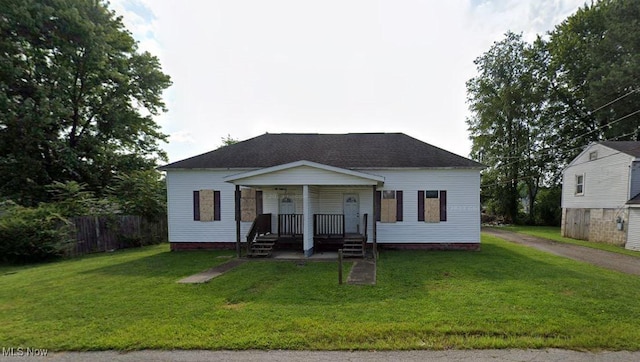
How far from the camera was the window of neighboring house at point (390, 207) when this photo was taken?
1214cm

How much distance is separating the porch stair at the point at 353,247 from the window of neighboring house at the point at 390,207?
→ 1.89 meters

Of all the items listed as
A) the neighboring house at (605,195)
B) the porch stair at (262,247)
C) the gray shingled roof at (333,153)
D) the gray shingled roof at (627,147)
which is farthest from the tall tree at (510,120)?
the porch stair at (262,247)

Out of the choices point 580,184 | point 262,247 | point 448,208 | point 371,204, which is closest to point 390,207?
point 371,204

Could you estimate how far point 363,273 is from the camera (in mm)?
8023

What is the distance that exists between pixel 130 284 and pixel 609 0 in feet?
126

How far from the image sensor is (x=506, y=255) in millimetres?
10758

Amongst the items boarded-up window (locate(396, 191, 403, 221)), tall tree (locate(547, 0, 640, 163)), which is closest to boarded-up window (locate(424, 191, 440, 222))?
boarded-up window (locate(396, 191, 403, 221))

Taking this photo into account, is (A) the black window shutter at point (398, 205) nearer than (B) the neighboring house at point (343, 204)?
No

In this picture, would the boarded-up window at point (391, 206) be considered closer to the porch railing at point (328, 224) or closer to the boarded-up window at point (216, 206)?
the porch railing at point (328, 224)

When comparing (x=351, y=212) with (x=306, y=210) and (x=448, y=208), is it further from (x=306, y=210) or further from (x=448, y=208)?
(x=448, y=208)

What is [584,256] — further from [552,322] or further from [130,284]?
[130,284]

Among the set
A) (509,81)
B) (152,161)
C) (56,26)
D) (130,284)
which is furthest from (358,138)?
(509,81)

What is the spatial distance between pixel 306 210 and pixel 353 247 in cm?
226

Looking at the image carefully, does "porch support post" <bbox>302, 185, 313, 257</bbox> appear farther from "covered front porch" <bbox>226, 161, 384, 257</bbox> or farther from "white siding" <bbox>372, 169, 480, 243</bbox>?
"white siding" <bbox>372, 169, 480, 243</bbox>
